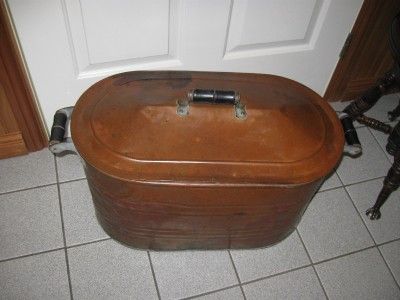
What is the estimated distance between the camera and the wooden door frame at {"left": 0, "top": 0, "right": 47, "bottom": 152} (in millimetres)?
1000

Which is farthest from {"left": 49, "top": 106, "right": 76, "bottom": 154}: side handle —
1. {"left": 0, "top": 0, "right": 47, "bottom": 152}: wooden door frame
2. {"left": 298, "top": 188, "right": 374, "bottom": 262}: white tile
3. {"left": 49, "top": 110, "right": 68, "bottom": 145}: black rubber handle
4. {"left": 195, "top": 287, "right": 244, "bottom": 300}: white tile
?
{"left": 298, "top": 188, "right": 374, "bottom": 262}: white tile

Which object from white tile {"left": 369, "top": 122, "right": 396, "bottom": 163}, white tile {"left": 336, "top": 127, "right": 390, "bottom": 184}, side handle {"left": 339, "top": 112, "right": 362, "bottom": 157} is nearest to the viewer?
side handle {"left": 339, "top": 112, "right": 362, "bottom": 157}

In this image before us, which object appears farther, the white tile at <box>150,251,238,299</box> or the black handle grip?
the white tile at <box>150,251,238,299</box>

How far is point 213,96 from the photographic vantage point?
0.85 meters

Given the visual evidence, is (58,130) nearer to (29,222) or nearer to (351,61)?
(29,222)

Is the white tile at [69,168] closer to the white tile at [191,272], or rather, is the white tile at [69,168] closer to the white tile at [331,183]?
Result: the white tile at [191,272]

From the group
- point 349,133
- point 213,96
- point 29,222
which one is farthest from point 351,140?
point 29,222

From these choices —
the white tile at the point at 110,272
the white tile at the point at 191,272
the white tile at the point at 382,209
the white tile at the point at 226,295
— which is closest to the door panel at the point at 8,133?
the white tile at the point at 110,272

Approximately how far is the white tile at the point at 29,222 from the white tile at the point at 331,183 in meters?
0.94

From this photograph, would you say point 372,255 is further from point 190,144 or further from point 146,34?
point 146,34

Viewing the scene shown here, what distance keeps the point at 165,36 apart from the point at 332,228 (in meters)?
0.85

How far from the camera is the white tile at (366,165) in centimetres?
146

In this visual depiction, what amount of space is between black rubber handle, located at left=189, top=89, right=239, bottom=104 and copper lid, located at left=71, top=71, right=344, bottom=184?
28 mm

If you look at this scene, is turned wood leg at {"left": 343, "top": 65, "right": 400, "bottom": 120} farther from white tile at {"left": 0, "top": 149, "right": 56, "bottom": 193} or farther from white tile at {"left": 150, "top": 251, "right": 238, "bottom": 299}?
white tile at {"left": 0, "top": 149, "right": 56, "bottom": 193}
